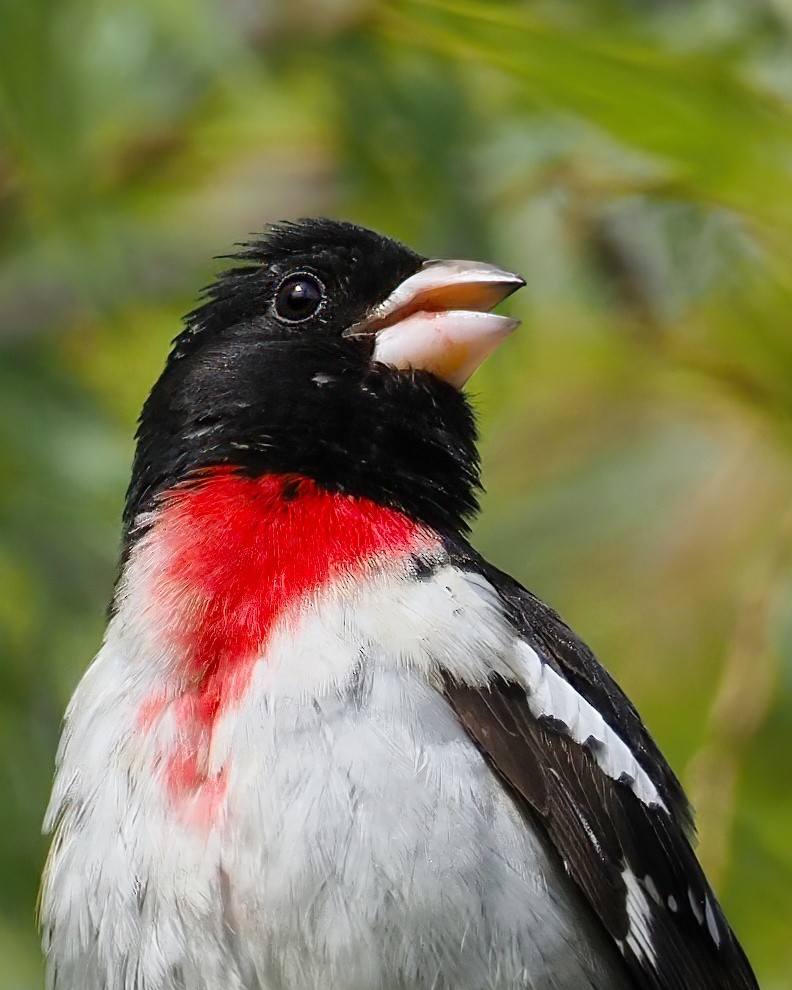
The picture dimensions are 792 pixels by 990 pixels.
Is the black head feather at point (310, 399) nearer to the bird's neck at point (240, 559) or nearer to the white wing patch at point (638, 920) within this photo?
the bird's neck at point (240, 559)

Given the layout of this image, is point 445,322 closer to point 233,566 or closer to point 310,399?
point 310,399

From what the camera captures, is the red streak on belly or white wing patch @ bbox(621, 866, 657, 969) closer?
the red streak on belly

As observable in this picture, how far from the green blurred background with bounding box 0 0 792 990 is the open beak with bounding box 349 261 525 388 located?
451mm

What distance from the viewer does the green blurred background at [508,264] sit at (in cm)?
371

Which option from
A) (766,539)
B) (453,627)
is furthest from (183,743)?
(766,539)

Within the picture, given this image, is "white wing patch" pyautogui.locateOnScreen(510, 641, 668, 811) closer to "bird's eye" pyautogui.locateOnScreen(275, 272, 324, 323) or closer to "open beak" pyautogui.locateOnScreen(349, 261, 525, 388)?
"open beak" pyautogui.locateOnScreen(349, 261, 525, 388)

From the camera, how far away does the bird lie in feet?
8.84

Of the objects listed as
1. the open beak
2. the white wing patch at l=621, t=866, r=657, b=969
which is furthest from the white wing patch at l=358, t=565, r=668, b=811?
the open beak

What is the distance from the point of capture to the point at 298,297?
11.7 feet

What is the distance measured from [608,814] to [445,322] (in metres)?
1.04

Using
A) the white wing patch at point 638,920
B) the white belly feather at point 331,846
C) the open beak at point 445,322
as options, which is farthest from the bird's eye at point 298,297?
the white wing patch at point 638,920

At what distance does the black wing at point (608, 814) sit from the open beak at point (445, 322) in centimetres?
43

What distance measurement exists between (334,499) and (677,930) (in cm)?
102

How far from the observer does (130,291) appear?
4945 millimetres
